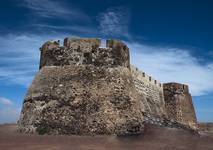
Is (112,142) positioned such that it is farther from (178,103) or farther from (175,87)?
(175,87)

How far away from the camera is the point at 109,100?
11.0m

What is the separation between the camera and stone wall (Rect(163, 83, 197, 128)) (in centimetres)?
2272

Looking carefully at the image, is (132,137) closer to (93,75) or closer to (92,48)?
(93,75)

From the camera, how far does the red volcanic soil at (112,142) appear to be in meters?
8.36

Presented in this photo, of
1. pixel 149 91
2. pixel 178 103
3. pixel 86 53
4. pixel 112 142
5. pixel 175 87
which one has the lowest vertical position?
pixel 112 142

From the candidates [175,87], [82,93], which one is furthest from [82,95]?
[175,87]

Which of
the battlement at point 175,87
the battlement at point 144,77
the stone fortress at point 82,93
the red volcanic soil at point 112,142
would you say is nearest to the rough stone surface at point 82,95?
the stone fortress at point 82,93

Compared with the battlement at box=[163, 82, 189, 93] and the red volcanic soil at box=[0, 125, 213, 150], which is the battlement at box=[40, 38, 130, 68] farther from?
the battlement at box=[163, 82, 189, 93]

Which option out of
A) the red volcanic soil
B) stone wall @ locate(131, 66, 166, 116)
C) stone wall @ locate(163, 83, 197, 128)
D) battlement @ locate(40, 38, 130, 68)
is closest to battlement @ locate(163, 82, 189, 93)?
stone wall @ locate(163, 83, 197, 128)

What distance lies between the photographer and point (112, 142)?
9203 millimetres

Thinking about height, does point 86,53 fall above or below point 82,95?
above

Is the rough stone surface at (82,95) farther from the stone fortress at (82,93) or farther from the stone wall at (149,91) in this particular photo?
the stone wall at (149,91)

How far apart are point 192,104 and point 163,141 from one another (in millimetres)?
15744

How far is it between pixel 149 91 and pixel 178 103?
194 inches
